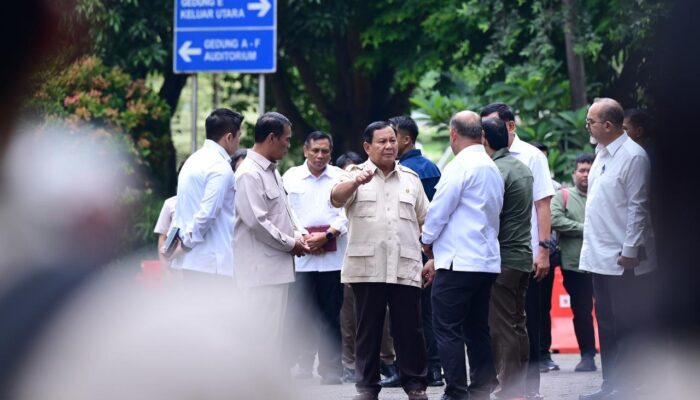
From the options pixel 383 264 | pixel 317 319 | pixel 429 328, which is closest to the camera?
pixel 383 264

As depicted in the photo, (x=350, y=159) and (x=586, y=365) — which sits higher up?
(x=350, y=159)

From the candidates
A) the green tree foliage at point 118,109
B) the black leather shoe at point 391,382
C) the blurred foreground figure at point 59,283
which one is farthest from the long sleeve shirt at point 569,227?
the green tree foliage at point 118,109

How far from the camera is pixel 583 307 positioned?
11.8 metres

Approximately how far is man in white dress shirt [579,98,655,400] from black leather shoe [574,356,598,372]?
261 cm

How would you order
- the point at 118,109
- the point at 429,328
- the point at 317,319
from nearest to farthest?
the point at 429,328 < the point at 317,319 < the point at 118,109

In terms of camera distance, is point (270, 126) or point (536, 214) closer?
point (270, 126)

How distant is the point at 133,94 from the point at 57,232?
18.4 metres

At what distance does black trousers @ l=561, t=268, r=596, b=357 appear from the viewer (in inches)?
463

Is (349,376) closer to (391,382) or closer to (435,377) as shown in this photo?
(391,382)

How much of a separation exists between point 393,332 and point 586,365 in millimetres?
3374

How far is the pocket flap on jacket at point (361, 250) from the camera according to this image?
28.2 ft

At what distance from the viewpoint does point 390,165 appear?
8.78 m

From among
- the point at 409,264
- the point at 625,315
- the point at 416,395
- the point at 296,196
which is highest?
the point at 296,196

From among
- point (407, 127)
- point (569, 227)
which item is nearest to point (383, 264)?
point (407, 127)
